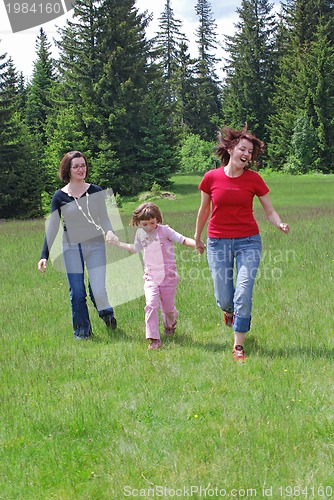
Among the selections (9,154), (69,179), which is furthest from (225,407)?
(9,154)

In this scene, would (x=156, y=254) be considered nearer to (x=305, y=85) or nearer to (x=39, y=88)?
(x=305, y=85)

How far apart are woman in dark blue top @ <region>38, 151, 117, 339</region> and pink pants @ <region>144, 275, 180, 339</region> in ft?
2.55

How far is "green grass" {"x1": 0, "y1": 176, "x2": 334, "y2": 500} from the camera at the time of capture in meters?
3.37

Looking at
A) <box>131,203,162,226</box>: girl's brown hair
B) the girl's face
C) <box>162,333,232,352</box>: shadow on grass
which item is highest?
<box>131,203,162,226</box>: girl's brown hair

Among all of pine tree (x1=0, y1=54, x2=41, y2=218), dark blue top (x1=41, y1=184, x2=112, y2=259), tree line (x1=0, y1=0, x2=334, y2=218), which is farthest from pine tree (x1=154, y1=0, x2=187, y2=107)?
dark blue top (x1=41, y1=184, x2=112, y2=259)

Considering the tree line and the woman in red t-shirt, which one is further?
the tree line

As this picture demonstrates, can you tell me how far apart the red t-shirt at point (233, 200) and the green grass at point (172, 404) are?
4.14 feet

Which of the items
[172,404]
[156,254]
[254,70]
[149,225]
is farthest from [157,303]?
[254,70]

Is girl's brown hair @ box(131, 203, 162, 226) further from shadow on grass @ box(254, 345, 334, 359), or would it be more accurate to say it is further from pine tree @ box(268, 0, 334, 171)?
pine tree @ box(268, 0, 334, 171)

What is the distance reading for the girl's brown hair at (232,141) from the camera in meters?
5.56

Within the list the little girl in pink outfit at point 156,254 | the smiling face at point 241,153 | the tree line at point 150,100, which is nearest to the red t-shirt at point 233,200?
the smiling face at point 241,153

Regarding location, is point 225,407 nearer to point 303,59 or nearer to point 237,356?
point 237,356

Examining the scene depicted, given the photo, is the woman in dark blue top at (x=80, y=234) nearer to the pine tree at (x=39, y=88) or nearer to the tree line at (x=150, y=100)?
the tree line at (x=150, y=100)

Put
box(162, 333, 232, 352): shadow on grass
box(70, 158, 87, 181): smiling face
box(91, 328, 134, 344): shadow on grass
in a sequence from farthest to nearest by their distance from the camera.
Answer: box(91, 328, 134, 344): shadow on grass → box(70, 158, 87, 181): smiling face → box(162, 333, 232, 352): shadow on grass
